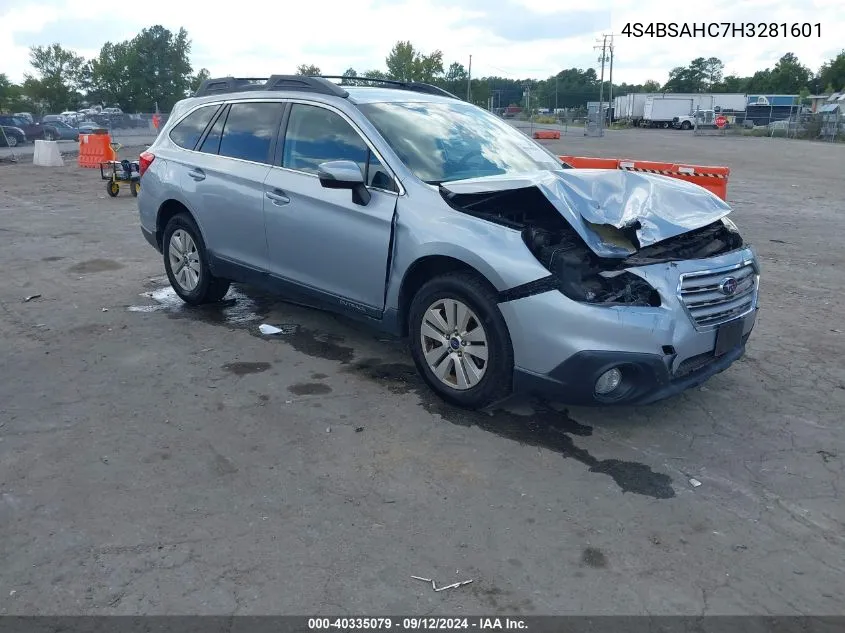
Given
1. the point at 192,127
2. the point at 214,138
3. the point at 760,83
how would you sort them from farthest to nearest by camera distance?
1. the point at 760,83
2. the point at 192,127
3. the point at 214,138

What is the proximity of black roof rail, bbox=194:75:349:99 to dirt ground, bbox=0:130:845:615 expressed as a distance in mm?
1899

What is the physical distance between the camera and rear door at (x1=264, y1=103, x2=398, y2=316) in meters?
4.66

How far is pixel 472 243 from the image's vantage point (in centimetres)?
410

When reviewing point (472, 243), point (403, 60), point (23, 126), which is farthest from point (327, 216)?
point (403, 60)

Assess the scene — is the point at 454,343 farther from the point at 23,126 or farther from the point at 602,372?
the point at 23,126

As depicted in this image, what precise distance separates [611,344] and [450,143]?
2.01m

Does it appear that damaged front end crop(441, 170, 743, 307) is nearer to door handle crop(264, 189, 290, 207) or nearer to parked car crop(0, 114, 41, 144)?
door handle crop(264, 189, 290, 207)

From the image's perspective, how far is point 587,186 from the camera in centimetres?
439

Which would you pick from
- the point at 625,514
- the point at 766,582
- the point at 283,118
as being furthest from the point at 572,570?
the point at 283,118

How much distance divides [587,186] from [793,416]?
1.88m

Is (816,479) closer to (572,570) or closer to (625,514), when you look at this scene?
(625,514)

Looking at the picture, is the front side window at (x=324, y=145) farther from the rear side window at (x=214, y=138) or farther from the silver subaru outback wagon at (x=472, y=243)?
the rear side window at (x=214, y=138)

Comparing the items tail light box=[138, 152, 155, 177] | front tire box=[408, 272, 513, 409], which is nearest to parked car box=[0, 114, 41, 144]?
tail light box=[138, 152, 155, 177]

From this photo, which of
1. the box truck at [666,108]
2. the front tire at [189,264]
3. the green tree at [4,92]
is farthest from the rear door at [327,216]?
the green tree at [4,92]
